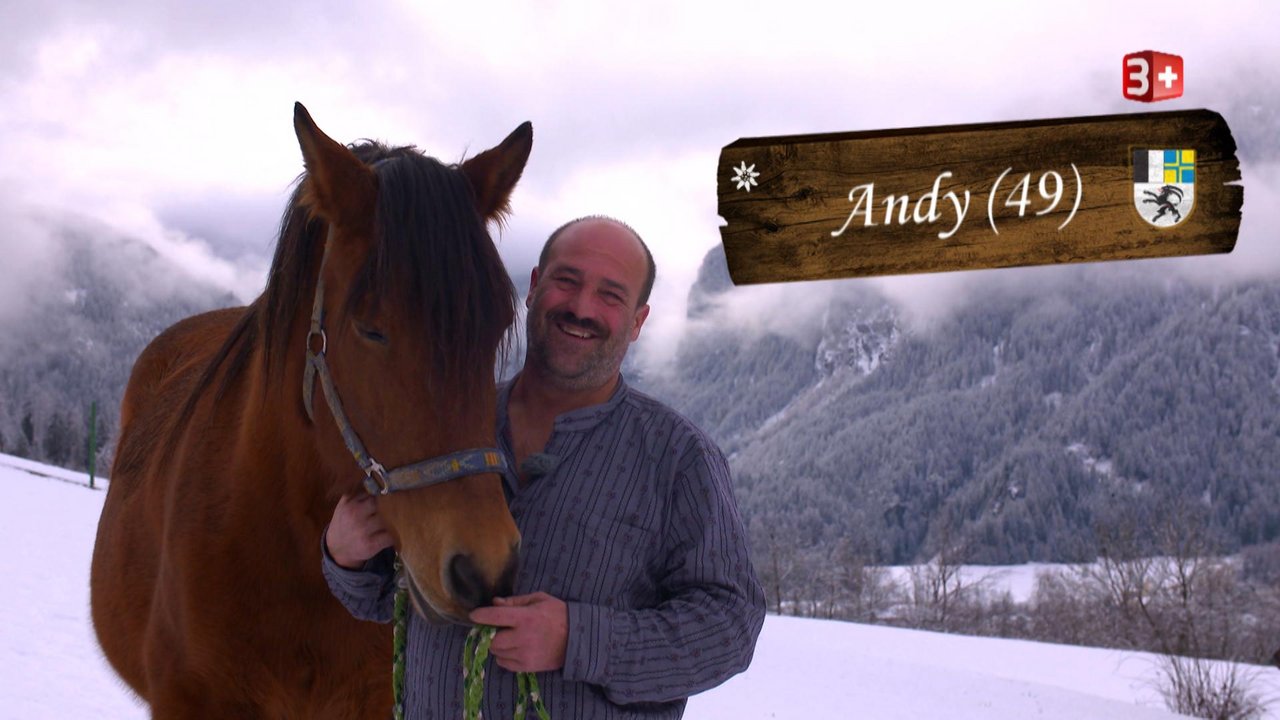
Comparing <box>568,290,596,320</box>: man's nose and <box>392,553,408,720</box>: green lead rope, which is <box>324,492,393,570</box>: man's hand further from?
<box>568,290,596,320</box>: man's nose

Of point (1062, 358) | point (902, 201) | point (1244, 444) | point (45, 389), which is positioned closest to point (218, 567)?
point (902, 201)

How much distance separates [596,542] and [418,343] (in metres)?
0.56

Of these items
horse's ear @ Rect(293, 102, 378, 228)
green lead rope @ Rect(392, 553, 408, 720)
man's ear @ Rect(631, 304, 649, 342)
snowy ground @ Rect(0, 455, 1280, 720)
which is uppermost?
horse's ear @ Rect(293, 102, 378, 228)

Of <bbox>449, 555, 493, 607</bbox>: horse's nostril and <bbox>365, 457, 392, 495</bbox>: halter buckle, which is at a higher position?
<bbox>365, 457, 392, 495</bbox>: halter buckle

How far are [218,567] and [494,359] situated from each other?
40.2 inches

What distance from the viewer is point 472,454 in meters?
1.70

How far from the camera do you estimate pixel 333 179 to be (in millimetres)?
1898

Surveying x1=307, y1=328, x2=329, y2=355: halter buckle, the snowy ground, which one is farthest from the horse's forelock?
the snowy ground

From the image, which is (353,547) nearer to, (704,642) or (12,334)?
(704,642)

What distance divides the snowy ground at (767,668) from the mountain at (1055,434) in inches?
2123

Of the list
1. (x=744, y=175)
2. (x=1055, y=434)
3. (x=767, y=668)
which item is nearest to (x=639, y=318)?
(x=744, y=175)

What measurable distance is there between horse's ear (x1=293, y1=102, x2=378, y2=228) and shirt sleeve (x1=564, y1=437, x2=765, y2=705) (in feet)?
2.92

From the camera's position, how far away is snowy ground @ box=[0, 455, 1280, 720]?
790cm

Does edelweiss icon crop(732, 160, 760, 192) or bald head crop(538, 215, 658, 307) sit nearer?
bald head crop(538, 215, 658, 307)
